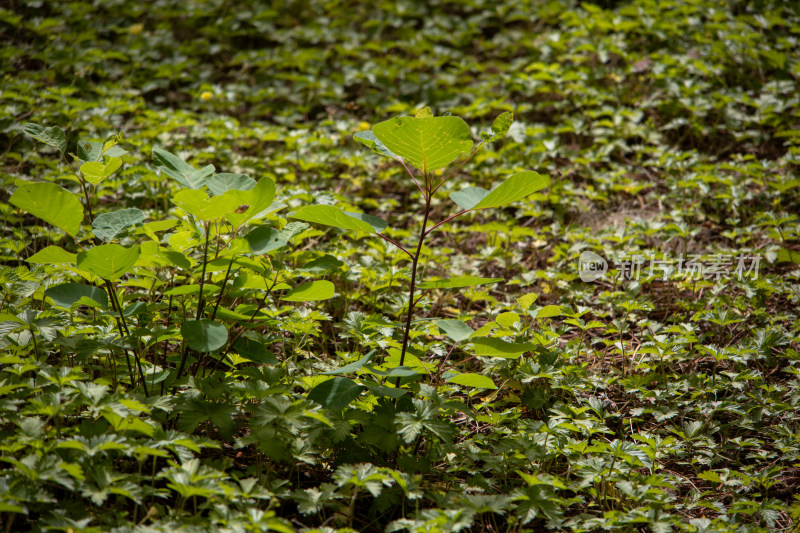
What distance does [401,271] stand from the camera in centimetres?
263

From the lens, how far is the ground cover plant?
1.64m

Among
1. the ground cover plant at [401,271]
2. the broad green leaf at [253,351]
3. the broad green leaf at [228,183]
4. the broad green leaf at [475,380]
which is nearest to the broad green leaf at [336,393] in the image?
the ground cover plant at [401,271]

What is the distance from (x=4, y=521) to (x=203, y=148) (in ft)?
9.98

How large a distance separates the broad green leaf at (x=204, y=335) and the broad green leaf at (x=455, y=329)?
65 centimetres

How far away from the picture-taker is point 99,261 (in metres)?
1.63

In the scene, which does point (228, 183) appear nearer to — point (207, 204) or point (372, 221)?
point (207, 204)

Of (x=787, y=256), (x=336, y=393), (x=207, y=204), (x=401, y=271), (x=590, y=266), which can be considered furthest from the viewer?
(x=590, y=266)

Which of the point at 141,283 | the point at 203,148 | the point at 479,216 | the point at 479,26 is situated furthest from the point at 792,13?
the point at 141,283

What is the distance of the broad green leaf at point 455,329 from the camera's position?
5.72 ft

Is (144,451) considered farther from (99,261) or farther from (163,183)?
(163,183)

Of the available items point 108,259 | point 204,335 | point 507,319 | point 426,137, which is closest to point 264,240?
point 204,335

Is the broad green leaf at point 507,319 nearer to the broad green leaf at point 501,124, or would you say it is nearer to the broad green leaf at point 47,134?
the broad green leaf at point 501,124

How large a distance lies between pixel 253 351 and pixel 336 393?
34 centimetres

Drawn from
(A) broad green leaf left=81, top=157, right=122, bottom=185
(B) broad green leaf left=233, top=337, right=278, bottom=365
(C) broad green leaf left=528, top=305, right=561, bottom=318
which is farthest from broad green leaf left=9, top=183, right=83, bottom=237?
(C) broad green leaf left=528, top=305, right=561, bottom=318
